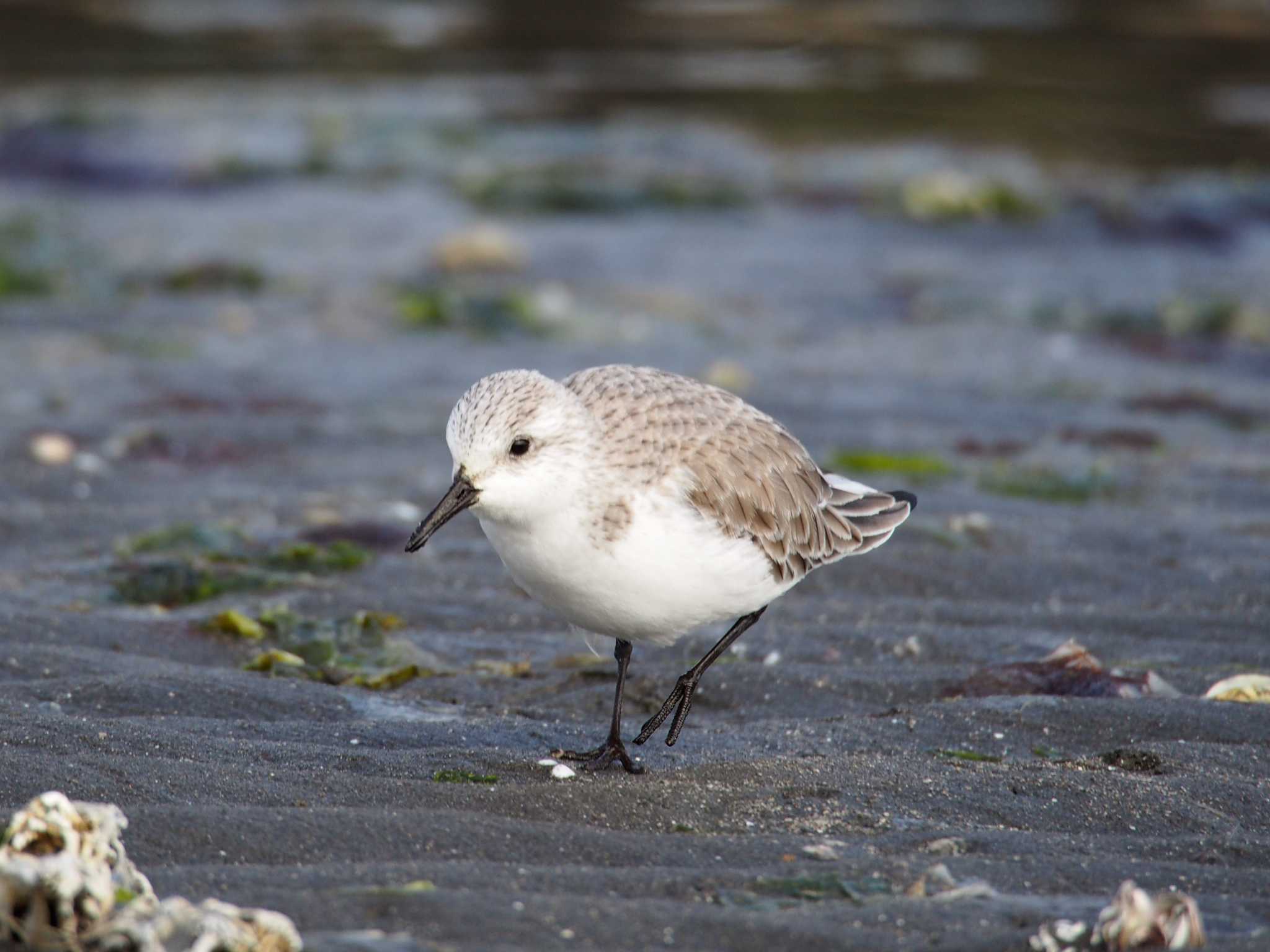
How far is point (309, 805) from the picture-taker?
3.46 metres

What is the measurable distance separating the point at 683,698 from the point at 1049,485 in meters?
3.36

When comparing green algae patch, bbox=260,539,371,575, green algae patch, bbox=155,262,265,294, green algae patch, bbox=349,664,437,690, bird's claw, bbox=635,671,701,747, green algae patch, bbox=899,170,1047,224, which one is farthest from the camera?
green algae patch, bbox=899,170,1047,224

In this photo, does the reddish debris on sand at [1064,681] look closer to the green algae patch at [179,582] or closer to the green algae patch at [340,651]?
the green algae patch at [340,651]

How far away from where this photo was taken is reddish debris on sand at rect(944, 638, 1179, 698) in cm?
464

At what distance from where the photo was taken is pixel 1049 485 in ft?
23.7

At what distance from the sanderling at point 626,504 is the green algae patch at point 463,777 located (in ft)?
0.97

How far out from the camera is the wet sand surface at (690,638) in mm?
3178

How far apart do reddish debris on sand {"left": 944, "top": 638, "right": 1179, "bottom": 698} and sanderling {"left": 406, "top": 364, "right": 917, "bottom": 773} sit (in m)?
0.71

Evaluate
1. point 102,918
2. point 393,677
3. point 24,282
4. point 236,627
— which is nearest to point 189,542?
point 236,627

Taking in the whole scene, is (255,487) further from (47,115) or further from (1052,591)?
(47,115)

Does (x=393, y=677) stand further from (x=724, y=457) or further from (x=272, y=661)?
(x=724, y=457)

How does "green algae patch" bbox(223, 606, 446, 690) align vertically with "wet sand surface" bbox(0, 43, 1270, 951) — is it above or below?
below

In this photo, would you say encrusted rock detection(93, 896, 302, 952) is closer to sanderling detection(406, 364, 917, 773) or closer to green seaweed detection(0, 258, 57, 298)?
sanderling detection(406, 364, 917, 773)

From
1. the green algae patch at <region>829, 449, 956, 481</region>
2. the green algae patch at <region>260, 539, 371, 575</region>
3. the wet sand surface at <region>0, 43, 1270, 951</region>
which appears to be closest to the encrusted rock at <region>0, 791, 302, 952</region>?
the wet sand surface at <region>0, 43, 1270, 951</region>
